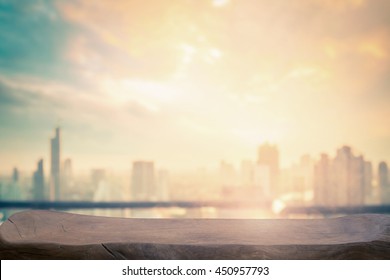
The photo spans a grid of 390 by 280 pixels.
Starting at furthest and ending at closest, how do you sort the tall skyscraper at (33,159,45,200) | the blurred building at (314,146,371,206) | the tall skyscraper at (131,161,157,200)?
the tall skyscraper at (131,161,157,200) → the tall skyscraper at (33,159,45,200) → the blurred building at (314,146,371,206)

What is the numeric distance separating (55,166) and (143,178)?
122 centimetres

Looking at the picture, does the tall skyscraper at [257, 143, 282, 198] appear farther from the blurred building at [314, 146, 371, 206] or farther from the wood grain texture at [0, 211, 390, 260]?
the wood grain texture at [0, 211, 390, 260]

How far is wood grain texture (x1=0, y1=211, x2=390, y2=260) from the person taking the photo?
77cm

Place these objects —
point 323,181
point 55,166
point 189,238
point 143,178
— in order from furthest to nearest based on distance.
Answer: point 143,178, point 55,166, point 323,181, point 189,238

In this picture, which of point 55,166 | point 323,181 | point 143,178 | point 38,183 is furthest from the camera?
point 143,178

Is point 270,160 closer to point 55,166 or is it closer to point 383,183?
point 383,183

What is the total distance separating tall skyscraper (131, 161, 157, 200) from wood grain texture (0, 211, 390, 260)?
3090 mm

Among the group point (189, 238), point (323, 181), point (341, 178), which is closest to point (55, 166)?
point (323, 181)

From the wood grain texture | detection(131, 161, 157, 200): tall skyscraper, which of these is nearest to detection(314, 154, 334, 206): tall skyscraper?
detection(131, 161, 157, 200): tall skyscraper

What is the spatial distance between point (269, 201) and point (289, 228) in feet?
5.10

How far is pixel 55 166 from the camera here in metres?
4.45

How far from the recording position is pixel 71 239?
0.88m

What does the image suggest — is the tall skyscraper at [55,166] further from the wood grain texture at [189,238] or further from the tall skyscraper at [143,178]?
the wood grain texture at [189,238]
